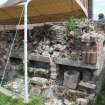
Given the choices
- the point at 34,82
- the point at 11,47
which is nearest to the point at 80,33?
the point at 34,82

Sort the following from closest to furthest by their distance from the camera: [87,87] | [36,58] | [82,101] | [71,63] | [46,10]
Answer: [82,101], [87,87], [71,63], [36,58], [46,10]

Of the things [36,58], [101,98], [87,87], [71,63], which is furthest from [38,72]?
[101,98]

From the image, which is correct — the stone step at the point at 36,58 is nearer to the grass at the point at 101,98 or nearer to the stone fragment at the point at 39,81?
the stone fragment at the point at 39,81

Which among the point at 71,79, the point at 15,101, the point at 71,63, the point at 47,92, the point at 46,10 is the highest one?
the point at 46,10

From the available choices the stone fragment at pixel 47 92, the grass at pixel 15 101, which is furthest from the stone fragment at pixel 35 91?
the grass at pixel 15 101

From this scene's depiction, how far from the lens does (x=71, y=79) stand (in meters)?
5.43

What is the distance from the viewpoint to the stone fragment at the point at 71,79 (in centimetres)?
541

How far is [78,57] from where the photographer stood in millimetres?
5535

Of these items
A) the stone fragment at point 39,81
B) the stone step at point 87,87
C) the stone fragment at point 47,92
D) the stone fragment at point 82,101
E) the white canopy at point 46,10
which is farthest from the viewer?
the white canopy at point 46,10

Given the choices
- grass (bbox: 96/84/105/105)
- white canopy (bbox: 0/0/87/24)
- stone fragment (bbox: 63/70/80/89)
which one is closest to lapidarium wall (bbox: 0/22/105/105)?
stone fragment (bbox: 63/70/80/89)

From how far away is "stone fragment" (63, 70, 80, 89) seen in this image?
17.7 ft

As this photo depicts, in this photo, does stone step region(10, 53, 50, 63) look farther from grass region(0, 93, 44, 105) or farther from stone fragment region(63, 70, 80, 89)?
grass region(0, 93, 44, 105)

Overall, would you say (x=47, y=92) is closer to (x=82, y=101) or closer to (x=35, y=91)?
(x=35, y=91)

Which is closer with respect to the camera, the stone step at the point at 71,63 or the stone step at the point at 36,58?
the stone step at the point at 71,63
